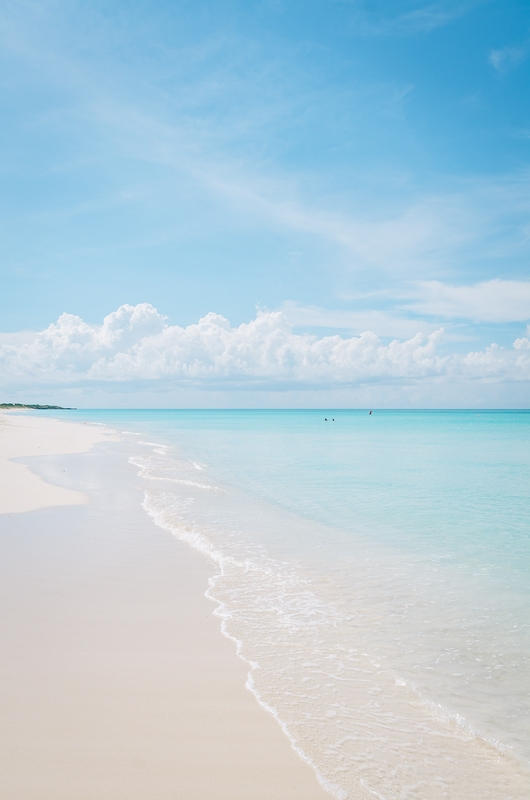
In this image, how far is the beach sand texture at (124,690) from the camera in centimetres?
339

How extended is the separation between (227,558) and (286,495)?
Result: 25.1 ft

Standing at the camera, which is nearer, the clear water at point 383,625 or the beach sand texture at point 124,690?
the beach sand texture at point 124,690

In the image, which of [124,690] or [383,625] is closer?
[124,690]

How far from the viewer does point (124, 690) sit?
4.41m

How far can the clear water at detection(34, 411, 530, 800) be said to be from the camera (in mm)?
3895

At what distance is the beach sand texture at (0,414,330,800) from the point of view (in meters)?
3.39

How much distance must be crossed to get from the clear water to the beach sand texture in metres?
0.34

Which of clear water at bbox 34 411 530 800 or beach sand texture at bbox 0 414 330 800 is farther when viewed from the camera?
clear water at bbox 34 411 530 800

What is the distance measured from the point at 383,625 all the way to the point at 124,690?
3.43 metres

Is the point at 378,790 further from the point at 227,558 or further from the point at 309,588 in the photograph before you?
the point at 227,558

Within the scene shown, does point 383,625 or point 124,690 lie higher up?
point 124,690

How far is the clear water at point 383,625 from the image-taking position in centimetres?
389

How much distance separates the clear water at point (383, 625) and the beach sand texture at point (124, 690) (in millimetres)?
338

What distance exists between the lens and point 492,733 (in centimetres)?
429
